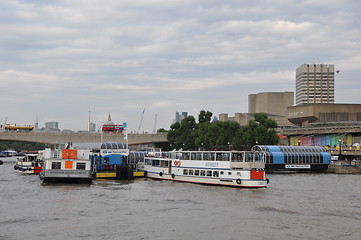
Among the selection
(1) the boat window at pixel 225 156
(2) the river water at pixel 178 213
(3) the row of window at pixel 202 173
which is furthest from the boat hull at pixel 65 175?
(1) the boat window at pixel 225 156

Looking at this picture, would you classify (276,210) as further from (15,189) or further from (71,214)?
(15,189)

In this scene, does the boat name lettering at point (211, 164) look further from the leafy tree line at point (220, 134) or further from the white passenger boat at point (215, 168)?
the leafy tree line at point (220, 134)

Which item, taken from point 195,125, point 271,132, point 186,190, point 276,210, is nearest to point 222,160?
point 186,190

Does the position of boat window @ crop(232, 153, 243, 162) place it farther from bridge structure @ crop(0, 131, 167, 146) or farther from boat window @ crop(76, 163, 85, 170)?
bridge structure @ crop(0, 131, 167, 146)

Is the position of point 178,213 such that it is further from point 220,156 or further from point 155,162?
point 155,162

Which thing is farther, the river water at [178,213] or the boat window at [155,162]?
the boat window at [155,162]

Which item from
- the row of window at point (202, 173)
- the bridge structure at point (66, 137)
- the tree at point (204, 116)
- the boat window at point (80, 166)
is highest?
the tree at point (204, 116)

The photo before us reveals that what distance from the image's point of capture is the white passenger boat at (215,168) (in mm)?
74938

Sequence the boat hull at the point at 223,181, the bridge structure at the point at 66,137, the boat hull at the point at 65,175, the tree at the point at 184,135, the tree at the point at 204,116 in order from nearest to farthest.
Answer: the boat hull at the point at 223,181 < the boat hull at the point at 65,175 < the bridge structure at the point at 66,137 < the tree at the point at 184,135 < the tree at the point at 204,116

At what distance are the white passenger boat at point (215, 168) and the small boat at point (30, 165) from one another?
30.7m

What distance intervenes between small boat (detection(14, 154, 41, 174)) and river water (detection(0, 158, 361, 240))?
116 feet

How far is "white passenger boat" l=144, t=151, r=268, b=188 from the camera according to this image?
74938 millimetres

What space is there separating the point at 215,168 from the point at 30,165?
5324 cm

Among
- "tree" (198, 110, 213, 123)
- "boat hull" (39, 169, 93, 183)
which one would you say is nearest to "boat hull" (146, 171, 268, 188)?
"boat hull" (39, 169, 93, 183)
